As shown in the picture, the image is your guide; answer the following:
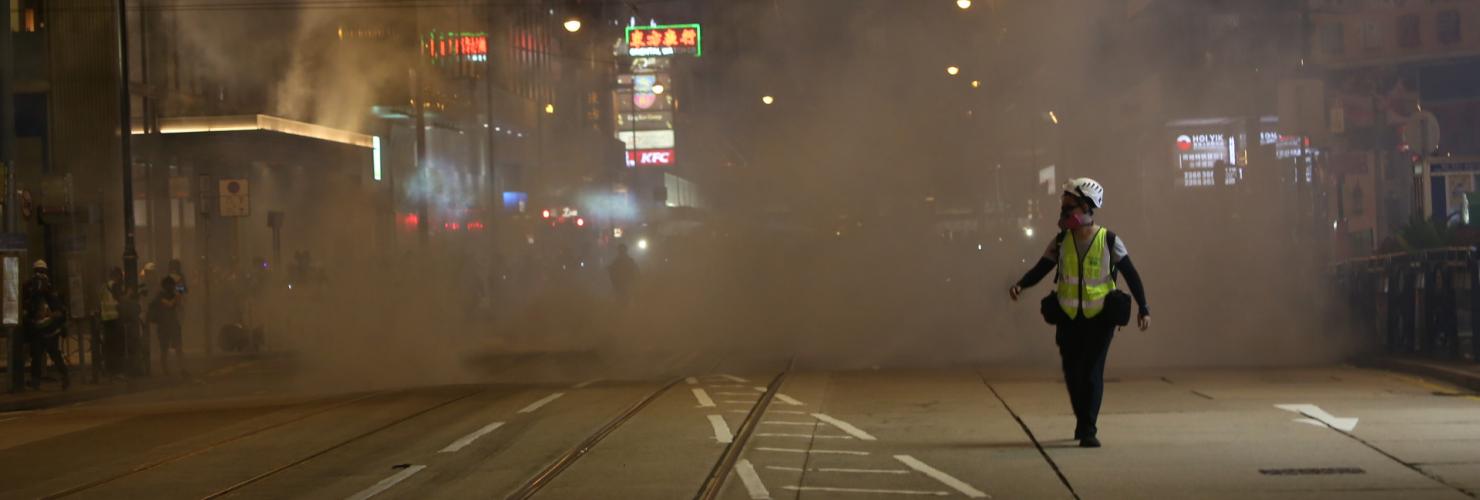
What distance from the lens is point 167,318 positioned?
56.3 feet

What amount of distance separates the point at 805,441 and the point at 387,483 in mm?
2254

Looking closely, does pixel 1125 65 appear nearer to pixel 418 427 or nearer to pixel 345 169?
pixel 418 427

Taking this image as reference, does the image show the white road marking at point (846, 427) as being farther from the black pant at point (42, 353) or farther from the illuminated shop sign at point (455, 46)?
the illuminated shop sign at point (455, 46)

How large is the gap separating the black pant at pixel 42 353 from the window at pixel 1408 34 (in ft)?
101

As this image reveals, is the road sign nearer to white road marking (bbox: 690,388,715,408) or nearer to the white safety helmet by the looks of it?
white road marking (bbox: 690,388,715,408)

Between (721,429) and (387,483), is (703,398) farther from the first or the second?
(387,483)

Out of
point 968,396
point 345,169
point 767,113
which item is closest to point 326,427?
point 968,396

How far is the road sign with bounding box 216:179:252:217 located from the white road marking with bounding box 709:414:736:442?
470 inches

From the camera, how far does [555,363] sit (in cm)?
1670

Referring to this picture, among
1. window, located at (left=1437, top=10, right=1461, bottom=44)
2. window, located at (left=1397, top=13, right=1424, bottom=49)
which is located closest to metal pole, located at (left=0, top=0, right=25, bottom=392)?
window, located at (left=1397, top=13, right=1424, bottom=49)

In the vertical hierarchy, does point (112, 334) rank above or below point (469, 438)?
above


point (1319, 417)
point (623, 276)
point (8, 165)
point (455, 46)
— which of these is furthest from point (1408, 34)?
point (8, 165)

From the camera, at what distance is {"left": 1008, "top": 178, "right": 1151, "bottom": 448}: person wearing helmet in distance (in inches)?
291

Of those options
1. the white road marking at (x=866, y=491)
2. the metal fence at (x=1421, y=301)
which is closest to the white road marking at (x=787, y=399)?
the white road marking at (x=866, y=491)
